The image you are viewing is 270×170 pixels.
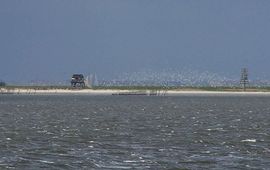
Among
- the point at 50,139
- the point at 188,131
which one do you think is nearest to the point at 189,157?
the point at 50,139

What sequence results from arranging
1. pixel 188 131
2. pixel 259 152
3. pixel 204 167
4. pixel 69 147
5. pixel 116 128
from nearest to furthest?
1. pixel 204 167
2. pixel 259 152
3. pixel 69 147
4. pixel 188 131
5. pixel 116 128

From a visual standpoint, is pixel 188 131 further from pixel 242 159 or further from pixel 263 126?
pixel 242 159

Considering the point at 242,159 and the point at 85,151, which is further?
the point at 85,151

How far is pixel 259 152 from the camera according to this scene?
4616 cm

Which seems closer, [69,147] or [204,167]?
[204,167]

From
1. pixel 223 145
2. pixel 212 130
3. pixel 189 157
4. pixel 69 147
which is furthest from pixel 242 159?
pixel 212 130

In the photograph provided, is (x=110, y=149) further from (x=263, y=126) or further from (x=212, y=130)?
(x=263, y=126)

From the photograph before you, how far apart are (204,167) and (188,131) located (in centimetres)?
2574

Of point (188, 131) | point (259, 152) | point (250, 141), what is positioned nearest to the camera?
point (259, 152)

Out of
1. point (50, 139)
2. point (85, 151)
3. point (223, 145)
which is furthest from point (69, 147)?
point (223, 145)

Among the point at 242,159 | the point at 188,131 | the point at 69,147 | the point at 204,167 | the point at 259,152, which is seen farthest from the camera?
the point at 188,131

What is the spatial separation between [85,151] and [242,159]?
10.4 m

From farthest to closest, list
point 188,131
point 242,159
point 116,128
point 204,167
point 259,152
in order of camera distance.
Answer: point 116,128
point 188,131
point 259,152
point 242,159
point 204,167

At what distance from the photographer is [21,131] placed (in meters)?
65.8
